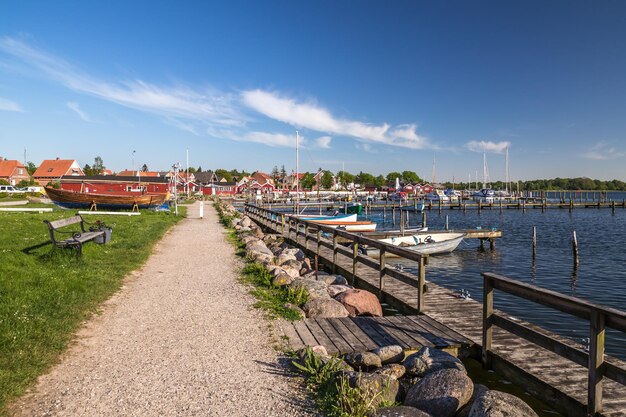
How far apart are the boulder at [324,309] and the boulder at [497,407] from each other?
178 inches

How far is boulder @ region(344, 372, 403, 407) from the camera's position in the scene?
15.3 ft

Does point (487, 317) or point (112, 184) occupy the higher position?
point (112, 184)

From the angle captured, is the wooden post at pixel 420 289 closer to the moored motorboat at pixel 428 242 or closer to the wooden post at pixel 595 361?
the wooden post at pixel 595 361

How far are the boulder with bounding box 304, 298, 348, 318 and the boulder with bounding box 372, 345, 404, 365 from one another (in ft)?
8.06

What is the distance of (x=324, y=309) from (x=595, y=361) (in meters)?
4.99

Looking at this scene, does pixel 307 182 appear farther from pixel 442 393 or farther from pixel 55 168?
pixel 442 393

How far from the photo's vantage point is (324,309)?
863cm

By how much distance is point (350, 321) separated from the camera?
811 centimetres

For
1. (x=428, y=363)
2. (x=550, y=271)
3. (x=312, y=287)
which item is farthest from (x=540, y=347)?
(x=550, y=271)

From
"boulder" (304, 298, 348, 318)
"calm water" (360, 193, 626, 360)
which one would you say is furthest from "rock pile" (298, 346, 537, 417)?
"calm water" (360, 193, 626, 360)

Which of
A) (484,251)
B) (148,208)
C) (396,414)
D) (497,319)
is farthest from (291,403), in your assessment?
(148,208)

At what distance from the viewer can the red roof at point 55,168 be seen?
105188 mm

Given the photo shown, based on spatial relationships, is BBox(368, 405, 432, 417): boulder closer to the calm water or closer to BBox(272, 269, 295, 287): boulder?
BBox(272, 269, 295, 287): boulder

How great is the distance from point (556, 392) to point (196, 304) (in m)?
6.71
